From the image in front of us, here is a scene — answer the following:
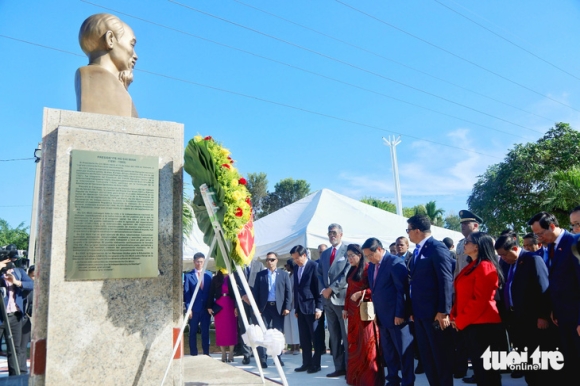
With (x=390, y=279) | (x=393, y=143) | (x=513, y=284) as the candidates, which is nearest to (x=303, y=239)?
(x=390, y=279)

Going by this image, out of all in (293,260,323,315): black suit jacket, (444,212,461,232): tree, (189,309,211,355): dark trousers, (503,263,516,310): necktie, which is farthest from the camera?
(444,212,461,232): tree

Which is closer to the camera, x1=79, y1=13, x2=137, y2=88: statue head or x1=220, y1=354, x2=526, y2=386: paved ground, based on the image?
x1=79, y1=13, x2=137, y2=88: statue head

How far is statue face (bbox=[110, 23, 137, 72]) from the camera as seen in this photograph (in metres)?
3.54

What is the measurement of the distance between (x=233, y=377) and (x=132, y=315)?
1150 mm

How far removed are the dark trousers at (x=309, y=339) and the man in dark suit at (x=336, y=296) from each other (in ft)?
0.76

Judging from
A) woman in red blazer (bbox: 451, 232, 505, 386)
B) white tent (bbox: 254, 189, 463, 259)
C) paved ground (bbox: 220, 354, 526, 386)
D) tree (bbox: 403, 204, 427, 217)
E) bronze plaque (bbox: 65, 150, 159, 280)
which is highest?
tree (bbox: 403, 204, 427, 217)

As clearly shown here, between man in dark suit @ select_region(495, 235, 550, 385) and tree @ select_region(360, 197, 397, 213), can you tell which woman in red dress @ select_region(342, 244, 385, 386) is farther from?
tree @ select_region(360, 197, 397, 213)

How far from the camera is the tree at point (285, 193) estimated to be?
41781 millimetres

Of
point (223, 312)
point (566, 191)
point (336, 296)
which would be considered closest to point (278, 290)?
point (223, 312)

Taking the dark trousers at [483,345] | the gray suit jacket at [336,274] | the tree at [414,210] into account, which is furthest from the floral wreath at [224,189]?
the tree at [414,210]

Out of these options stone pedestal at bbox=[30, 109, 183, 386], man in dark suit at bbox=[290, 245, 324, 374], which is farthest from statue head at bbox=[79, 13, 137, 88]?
man in dark suit at bbox=[290, 245, 324, 374]

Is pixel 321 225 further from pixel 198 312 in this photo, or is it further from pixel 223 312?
pixel 198 312

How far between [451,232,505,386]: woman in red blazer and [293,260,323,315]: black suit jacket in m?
2.91

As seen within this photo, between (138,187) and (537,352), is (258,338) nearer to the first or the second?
(138,187)
